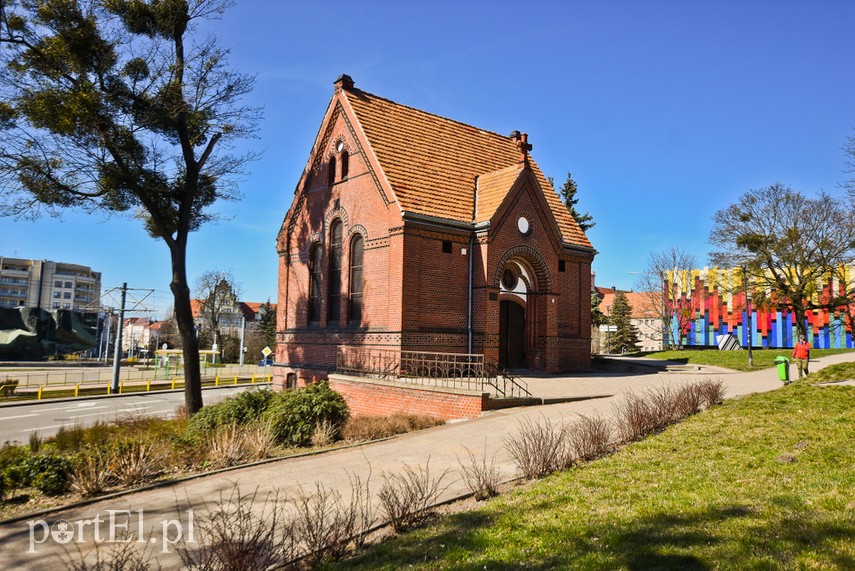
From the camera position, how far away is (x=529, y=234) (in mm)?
21516

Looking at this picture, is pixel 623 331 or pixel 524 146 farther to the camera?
pixel 623 331

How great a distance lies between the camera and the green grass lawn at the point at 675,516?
4871 millimetres

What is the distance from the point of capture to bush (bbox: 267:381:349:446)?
13.3 meters

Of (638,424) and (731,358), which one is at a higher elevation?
(731,358)

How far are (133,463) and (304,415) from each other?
14.7 feet

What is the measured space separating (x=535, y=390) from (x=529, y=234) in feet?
22.8

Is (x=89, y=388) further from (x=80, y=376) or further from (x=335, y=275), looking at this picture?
(x=335, y=275)

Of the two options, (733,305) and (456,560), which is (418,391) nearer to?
(456,560)

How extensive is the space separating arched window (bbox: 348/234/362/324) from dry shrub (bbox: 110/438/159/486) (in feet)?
37.0

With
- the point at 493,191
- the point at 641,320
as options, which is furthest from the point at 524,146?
the point at 641,320

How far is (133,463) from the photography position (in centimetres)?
966

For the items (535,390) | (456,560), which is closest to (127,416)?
(535,390)

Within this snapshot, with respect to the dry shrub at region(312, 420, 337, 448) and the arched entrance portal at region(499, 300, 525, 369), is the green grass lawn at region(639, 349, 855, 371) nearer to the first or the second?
the arched entrance portal at region(499, 300, 525, 369)

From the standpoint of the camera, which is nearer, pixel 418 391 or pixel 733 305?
pixel 418 391
